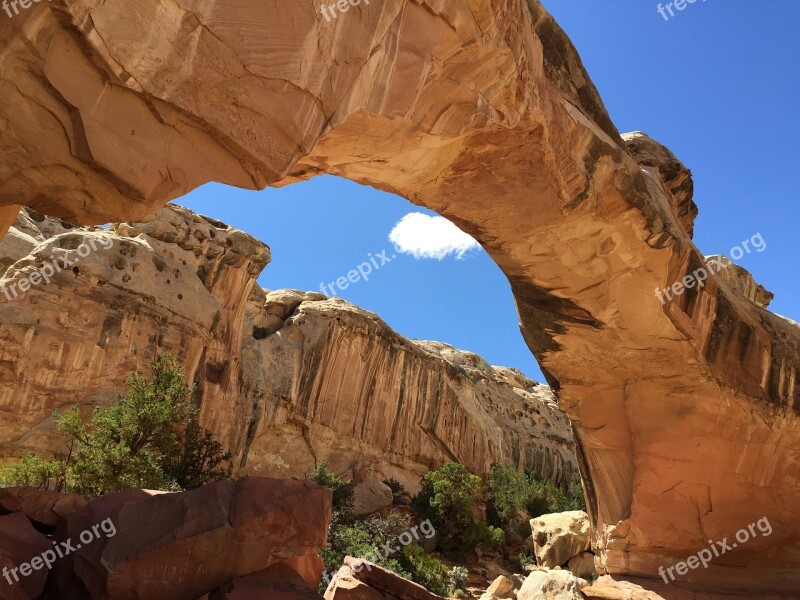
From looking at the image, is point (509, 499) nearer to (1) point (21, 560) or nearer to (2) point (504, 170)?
(2) point (504, 170)

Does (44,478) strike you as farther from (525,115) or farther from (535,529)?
(535,529)

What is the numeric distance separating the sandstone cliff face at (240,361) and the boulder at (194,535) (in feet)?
39.9

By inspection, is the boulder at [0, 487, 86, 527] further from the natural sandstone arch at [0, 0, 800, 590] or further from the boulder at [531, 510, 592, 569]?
the boulder at [531, 510, 592, 569]

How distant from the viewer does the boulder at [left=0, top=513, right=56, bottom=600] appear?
14.1ft

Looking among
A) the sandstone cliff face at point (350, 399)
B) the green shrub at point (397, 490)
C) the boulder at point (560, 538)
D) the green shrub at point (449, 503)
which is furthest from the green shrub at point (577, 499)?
the boulder at point (560, 538)

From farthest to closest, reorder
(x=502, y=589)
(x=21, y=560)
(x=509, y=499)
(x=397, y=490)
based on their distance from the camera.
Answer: (x=509, y=499)
(x=397, y=490)
(x=502, y=589)
(x=21, y=560)

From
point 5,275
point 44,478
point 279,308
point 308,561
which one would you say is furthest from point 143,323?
point 308,561

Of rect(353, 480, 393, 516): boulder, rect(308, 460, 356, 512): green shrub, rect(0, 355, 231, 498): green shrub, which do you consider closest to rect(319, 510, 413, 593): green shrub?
rect(308, 460, 356, 512): green shrub

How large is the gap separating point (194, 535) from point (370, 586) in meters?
2.00

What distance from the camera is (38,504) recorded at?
552cm

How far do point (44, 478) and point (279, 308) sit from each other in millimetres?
16001

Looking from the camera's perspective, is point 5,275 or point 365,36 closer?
point 365,36

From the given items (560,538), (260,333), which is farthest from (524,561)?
(260,333)

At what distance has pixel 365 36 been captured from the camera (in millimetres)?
4449
